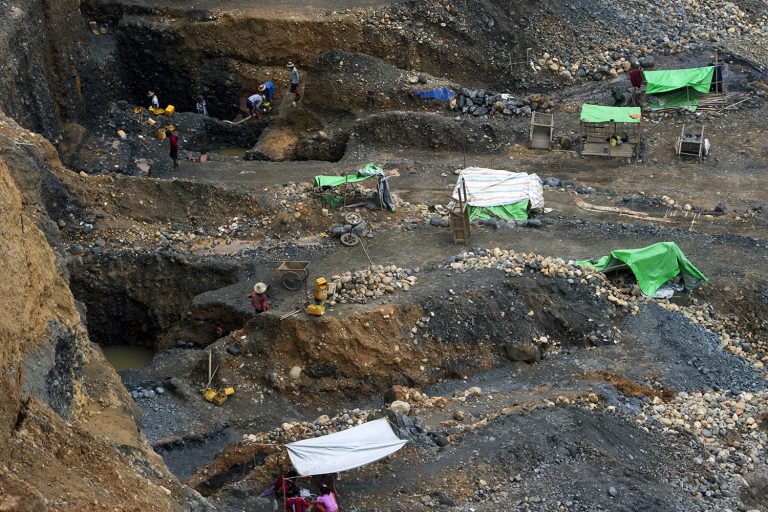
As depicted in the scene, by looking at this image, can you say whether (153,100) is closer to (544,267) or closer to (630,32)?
(630,32)

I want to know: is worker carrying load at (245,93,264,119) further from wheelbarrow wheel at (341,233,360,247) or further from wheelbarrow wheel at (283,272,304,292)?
wheelbarrow wheel at (283,272,304,292)

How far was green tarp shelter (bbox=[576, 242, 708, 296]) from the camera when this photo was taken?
27.2 meters

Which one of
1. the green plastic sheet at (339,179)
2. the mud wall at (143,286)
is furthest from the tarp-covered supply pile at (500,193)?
the mud wall at (143,286)

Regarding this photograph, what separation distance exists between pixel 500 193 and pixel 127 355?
10.5 meters

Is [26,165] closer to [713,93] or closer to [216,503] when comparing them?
[216,503]

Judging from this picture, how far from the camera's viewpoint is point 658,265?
27297mm

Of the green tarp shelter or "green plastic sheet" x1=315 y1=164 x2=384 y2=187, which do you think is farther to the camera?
"green plastic sheet" x1=315 y1=164 x2=384 y2=187

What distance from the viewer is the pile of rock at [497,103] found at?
36281mm

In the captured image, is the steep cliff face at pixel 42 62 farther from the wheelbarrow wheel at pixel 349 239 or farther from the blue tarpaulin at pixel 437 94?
the blue tarpaulin at pixel 437 94

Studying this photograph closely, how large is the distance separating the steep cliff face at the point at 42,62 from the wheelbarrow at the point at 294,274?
31.1 feet

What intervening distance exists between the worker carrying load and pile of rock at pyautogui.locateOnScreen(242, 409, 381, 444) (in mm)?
16939

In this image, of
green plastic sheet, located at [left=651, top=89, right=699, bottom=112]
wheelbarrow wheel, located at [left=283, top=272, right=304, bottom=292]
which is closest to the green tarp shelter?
wheelbarrow wheel, located at [left=283, top=272, right=304, bottom=292]

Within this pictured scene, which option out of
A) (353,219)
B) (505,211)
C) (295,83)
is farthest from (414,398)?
(295,83)

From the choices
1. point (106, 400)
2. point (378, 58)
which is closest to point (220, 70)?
point (378, 58)
